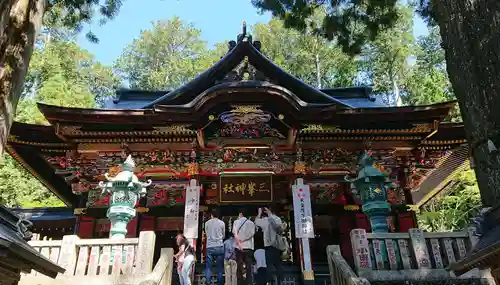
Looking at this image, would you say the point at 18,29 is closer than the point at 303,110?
Yes

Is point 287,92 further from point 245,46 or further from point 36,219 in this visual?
point 36,219

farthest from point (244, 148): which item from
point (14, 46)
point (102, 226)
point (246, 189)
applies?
point (14, 46)

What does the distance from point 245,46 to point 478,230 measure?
881 cm

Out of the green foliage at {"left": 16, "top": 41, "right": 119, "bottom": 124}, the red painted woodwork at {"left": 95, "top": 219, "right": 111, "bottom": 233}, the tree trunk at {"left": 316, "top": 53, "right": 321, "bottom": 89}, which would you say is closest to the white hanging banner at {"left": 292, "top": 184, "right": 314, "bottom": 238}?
the red painted woodwork at {"left": 95, "top": 219, "right": 111, "bottom": 233}

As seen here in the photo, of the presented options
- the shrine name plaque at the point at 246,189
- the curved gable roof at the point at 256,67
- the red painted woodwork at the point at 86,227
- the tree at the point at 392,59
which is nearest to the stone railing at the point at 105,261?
the shrine name plaque at the point at 246,189

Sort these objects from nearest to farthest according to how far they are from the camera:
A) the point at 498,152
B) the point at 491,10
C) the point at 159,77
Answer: the point at 498,152 < the point at 491,10 < the point at 159,77

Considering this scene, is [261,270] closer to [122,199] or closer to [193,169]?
[122,199]

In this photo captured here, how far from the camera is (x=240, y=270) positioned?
733 centimetres

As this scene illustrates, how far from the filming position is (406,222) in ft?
34.8

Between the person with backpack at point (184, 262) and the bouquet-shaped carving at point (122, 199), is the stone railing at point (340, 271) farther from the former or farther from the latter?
the bouquet-shaped carving at point (122, 199)

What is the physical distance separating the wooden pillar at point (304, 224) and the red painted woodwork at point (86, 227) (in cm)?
553

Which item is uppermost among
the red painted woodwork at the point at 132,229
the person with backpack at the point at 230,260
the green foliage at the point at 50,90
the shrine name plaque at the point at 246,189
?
the green foliage at the point at 50,90

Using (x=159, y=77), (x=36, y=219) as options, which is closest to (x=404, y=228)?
(x=36, y=219)

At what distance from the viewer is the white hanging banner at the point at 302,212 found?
355 inches
